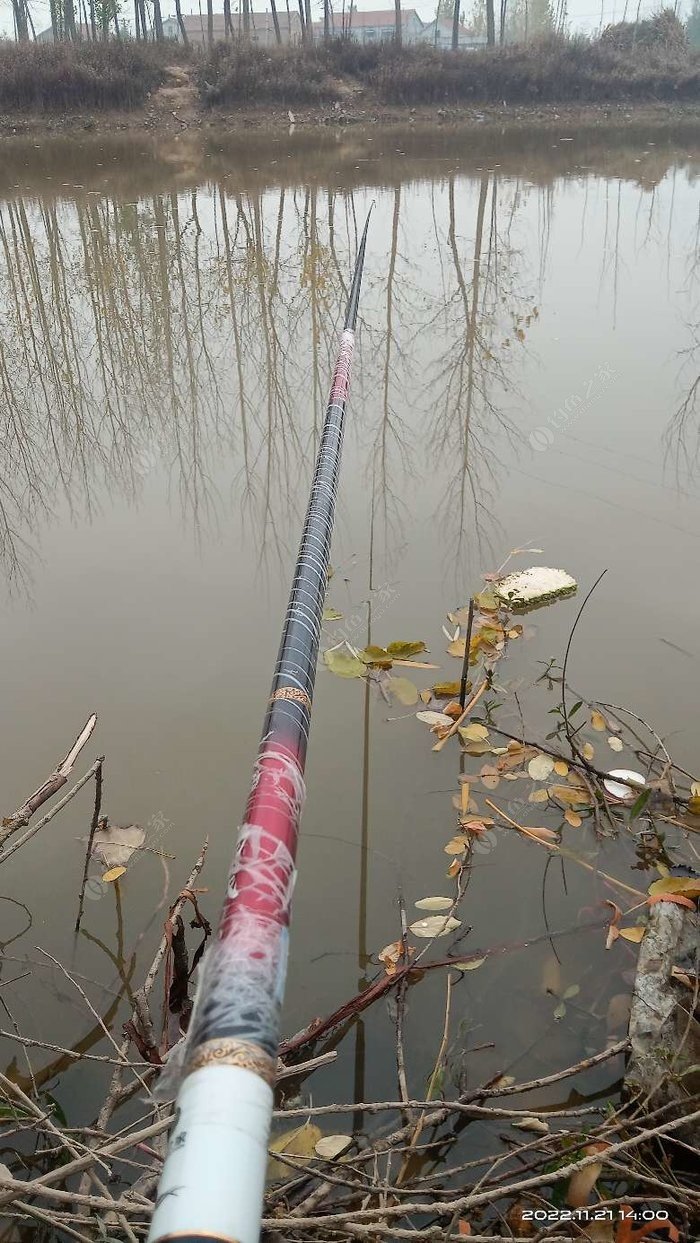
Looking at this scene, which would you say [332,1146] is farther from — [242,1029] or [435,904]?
[242,1029]

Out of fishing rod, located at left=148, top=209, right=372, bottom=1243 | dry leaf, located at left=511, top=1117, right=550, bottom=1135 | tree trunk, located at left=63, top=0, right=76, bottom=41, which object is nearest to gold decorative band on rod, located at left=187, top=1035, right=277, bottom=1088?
fishing rod, located at left=148, top=209, right=372, bottom=1243

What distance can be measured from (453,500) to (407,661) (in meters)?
1.38

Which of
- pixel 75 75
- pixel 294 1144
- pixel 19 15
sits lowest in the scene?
pixel 294 1144

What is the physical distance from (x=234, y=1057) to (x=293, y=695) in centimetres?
60

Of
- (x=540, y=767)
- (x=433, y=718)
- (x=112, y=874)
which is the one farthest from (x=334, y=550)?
(x=112, y=874)

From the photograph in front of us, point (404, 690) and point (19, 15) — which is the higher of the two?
point (19, 15)

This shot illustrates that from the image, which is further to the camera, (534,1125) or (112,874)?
(112,874)

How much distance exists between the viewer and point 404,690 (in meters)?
2.90

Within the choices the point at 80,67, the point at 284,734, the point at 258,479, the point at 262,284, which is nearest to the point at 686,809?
the point at 284,734

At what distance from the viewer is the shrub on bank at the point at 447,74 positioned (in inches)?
834

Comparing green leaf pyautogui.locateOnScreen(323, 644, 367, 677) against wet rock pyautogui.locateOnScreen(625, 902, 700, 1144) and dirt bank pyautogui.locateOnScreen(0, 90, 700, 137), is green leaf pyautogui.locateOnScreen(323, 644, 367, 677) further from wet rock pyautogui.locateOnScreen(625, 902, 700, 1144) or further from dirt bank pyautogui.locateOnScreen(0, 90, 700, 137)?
dirt bank pyautogui.locateOnScreen(0, 90, 700, 137)

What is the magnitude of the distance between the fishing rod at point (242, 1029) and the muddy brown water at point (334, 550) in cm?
101

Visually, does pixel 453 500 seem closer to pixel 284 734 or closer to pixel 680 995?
pixel 680 995

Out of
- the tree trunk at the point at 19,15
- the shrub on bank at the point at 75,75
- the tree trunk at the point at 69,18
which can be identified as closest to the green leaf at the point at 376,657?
the shrub on bank at the point at 75,75
